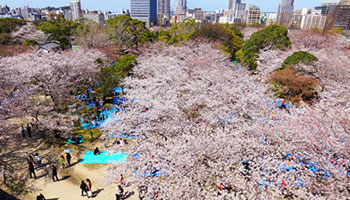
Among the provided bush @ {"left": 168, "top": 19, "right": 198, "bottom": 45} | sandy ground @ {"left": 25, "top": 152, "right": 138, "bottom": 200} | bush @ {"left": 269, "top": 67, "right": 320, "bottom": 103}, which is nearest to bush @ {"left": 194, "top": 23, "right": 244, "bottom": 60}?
bush @ {"left": 168, "top": 19, "right": 198, "bottom": 45}

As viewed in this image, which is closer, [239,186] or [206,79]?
[239,186]

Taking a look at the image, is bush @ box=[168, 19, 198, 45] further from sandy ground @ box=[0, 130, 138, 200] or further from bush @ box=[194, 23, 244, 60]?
sandy ground @ box=[0, 130, 138, 200]

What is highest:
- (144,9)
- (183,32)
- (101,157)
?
(144,9)

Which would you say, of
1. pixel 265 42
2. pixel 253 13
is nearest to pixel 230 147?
pixel 265 42

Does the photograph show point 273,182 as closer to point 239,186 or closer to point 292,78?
point 239,186

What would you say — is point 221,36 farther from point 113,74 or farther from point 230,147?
point 230,147

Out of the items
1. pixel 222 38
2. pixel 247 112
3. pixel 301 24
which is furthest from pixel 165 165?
pixel 301 24
